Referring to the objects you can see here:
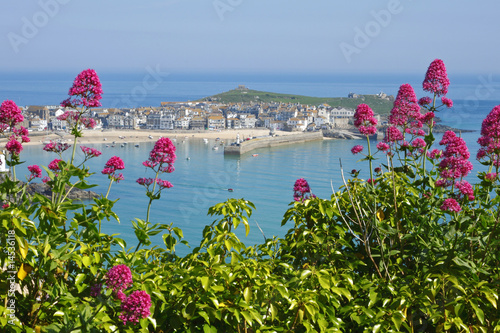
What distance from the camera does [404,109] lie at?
10.4 ft

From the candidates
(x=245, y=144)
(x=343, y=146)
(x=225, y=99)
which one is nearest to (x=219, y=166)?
(x=245, y=144)

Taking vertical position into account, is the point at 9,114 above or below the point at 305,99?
below

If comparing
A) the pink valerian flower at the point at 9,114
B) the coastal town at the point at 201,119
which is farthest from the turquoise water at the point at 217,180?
the pink valerian flower at the point at 9,114

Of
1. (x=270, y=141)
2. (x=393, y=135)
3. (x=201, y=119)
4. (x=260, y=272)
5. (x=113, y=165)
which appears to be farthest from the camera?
(x=201, y=119)

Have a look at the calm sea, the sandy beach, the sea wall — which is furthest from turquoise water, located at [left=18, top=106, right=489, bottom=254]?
the sandy beach

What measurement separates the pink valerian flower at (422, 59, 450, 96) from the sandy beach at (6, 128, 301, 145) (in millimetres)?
54919

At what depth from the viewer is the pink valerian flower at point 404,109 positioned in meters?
3.16

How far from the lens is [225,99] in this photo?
112 meters

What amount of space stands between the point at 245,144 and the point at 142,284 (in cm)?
5100

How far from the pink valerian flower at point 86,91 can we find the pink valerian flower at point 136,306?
A: 1372 millimetres

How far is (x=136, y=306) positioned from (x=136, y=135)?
64.7 metres

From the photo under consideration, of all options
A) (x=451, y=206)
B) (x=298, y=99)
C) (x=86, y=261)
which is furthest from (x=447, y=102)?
(x=298, y=99)

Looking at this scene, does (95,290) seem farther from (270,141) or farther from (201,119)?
(201,119)

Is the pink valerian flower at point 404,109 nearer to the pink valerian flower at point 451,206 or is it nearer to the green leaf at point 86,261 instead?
the pink valerian flower at point 451,206
